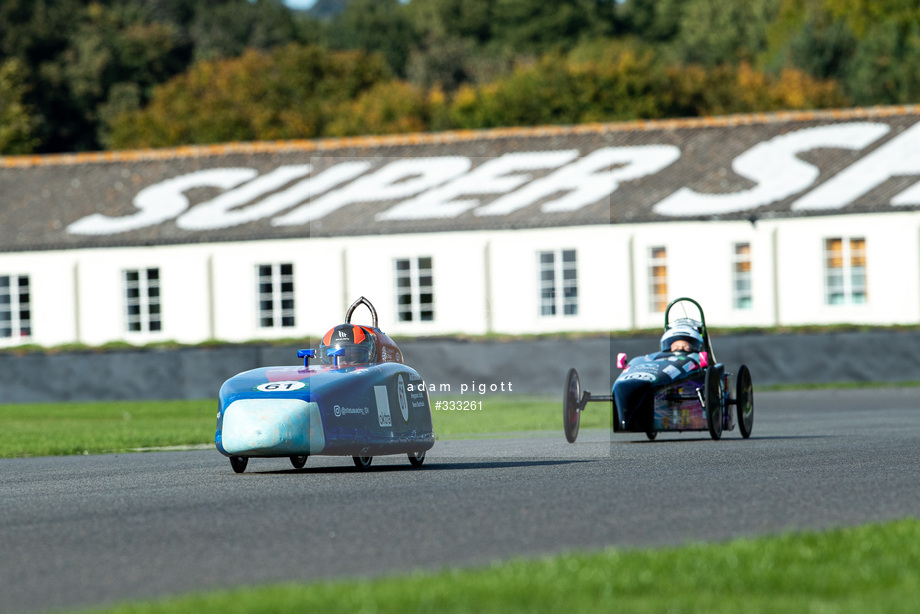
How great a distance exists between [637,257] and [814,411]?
13639mm

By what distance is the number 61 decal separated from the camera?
45.3 ft

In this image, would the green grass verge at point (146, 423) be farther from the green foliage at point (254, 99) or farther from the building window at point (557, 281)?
the green foliage at point (254, 99)

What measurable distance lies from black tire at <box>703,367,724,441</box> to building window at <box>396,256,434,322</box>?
22.2m

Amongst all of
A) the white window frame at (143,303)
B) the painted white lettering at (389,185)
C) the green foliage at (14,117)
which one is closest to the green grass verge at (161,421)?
the white window frame at (143,303)

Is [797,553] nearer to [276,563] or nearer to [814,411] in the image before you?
[276,563]

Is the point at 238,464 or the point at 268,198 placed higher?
the point at 268,198

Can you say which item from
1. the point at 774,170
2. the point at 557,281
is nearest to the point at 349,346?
the point at 557,281

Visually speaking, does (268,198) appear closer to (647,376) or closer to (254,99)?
(647,376)

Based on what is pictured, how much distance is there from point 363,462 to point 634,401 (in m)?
4.03

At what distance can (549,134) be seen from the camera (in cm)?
4397

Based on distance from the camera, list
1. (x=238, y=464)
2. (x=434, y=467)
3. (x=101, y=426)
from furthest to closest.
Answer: (x=101, y=426) → (x=434, y=467) → (x=238, y=464)

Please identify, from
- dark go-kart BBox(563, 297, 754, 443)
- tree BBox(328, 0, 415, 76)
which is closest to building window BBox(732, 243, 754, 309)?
dark go-kart BBox(563, 297, 754, 443)

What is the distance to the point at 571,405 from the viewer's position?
1802cm

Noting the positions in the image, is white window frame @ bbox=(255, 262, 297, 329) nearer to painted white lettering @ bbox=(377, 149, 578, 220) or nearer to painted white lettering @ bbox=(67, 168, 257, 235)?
painted white lettering @ bbox=(377, 149, 578, 220)
